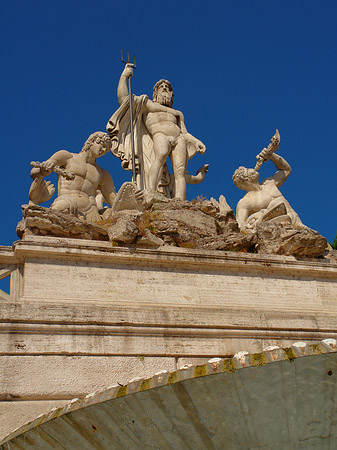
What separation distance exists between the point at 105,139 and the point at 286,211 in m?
3.75

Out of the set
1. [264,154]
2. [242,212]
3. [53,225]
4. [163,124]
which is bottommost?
[53,225]

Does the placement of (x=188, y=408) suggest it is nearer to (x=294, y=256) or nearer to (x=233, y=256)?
(x=233, y=256)

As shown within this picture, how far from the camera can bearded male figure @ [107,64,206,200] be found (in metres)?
14.6

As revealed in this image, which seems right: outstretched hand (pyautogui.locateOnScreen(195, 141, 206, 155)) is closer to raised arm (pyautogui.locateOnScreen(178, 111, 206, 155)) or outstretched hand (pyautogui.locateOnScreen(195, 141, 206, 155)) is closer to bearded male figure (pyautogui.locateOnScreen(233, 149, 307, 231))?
raised arm (pyautogui.locateOnScreen(178, 111, 206, 155))

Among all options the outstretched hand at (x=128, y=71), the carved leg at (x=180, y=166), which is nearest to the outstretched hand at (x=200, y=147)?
the carved leg at (x=180, y=166)

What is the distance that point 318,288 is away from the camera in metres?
11.1

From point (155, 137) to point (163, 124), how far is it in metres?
0.42

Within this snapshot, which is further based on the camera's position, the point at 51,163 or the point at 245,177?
the point at 245,177

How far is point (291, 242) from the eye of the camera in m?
11.2

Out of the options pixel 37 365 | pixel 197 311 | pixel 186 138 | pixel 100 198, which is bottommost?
pixel 37 365

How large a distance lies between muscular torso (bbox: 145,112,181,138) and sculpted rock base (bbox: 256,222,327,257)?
4.28 meters

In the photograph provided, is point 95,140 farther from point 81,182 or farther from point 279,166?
point 279,166

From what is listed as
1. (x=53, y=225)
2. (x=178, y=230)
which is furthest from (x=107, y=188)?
(x=53, y=225)

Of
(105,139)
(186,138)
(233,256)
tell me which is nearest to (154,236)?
(233,256)
